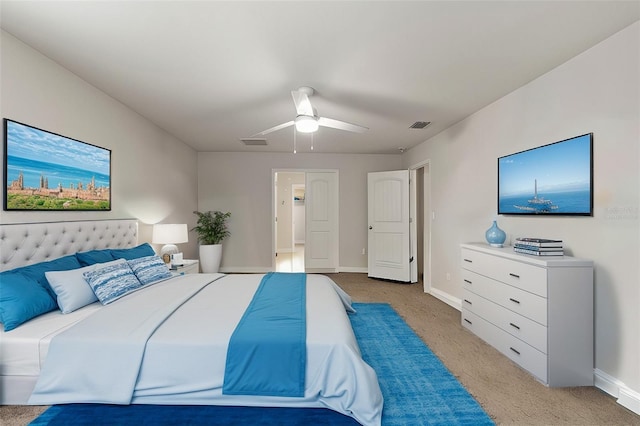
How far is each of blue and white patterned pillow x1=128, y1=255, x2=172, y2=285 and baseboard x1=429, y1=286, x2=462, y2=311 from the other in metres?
3.59

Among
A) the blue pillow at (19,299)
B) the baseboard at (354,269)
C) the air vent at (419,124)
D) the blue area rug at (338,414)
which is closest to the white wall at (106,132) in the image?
the blue pillow at (19,299)

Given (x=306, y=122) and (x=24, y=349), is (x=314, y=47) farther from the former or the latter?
(x=24, y=349)

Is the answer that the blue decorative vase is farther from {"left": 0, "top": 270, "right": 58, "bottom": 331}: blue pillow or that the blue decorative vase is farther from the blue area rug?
{"left": 0, "top": 270, "right": 58, "bottom": 331}: blue pillow

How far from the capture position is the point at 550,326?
81.8 inches

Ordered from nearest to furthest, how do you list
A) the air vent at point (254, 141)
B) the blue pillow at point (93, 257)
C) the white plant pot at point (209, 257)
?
the blue pillow at point (93, 257) < the air vent at point (254, 141) < the white plant pot at point (209, 257)

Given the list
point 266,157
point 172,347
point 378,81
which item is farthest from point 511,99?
point 266,157

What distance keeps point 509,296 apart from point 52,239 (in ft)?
12.7

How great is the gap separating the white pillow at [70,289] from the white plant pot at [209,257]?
111 inches

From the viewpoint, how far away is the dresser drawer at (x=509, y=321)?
7.04 feet

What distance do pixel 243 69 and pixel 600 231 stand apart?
10.1 feet

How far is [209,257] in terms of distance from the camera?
5035 mm

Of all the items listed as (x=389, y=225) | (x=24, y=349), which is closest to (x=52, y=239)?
(x=24, y=349)

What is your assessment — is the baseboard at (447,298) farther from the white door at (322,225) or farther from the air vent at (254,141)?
the air vent at (254,141)

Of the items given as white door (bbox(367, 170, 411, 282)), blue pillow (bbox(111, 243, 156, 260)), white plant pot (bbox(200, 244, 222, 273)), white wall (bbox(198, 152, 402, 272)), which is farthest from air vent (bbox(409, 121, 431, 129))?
white plant pot (bbox(200, 244, 222, 273))
